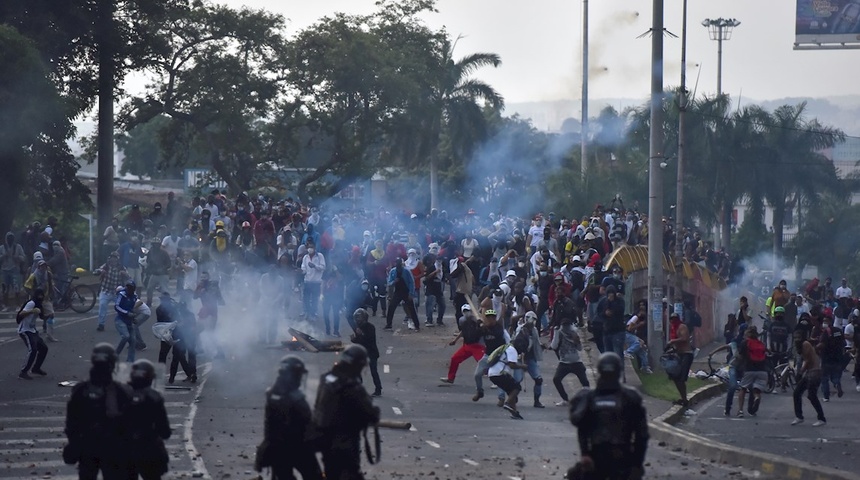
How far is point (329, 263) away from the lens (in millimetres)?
30891

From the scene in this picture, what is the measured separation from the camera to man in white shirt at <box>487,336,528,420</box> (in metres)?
19.4

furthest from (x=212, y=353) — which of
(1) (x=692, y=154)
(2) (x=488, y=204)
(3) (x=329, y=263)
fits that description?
(2) (x=488, y=204)

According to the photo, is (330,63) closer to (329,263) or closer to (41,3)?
(41,3)

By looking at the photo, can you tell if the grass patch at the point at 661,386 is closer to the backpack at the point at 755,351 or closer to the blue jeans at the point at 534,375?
the backpack at the point at 755,351

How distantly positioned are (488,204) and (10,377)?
60513 millimetres

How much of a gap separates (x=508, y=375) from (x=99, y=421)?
408 inches

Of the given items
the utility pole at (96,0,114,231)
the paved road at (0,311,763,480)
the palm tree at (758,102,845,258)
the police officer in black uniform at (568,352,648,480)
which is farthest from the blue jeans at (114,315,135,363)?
the palm tree at (758,102,845,258)

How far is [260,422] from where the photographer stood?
709 inches

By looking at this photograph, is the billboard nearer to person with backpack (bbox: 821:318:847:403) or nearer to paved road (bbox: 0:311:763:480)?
person with backpack (bbox: 821:318:847:403)

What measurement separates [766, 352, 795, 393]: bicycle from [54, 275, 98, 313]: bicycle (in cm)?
1520

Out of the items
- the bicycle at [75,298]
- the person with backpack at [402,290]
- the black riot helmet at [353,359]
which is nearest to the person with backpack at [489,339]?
the person with backpack at [402,290]

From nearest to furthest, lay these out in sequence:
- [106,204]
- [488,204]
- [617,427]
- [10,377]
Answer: [617,427] < [10,377] < [106,204] < [488,204]

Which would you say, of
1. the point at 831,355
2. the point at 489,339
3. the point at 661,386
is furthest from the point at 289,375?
the point at 831,355

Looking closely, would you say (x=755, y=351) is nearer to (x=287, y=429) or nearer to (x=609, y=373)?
(x=609, y=373)
